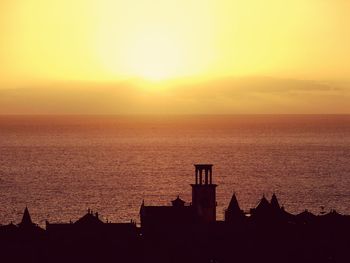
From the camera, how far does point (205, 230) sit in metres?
55.6

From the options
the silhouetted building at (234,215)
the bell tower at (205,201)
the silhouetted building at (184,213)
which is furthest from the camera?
the bell tower at (205,201)

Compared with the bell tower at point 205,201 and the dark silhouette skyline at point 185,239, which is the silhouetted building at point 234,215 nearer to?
the dark silhouette skyline at point 185,239

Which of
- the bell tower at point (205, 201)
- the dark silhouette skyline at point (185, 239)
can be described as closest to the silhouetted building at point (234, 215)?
the dark silhouette skyline at point (185, 239)

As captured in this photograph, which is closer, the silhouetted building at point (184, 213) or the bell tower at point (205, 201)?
the silhouetted building at point (184, 213)

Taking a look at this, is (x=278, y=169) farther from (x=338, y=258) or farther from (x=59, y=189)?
(x=338, y=258)

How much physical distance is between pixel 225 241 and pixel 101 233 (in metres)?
7.66

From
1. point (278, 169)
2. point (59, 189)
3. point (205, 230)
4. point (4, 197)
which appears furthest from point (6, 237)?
point (278, 169)

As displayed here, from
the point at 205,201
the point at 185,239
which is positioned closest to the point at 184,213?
the point at 205,201

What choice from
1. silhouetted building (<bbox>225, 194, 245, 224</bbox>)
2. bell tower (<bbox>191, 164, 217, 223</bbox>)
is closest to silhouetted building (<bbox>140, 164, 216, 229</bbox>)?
bell tower (<bbox>191, 164, 217, 223</bbox>)

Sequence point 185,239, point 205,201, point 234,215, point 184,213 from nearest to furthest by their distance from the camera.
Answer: point 185,239
point 184,213
point 205,201
point 234,215

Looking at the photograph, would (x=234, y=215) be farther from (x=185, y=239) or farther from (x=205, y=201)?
(x=185, y=239)

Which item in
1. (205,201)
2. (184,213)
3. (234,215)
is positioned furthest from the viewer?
(234,215)

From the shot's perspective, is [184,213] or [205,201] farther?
[205,201]

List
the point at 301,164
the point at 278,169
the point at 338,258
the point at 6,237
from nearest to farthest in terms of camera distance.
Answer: the point at 338,258 < the point at 6,237 < the point at 278,169 < the point at 301,164
